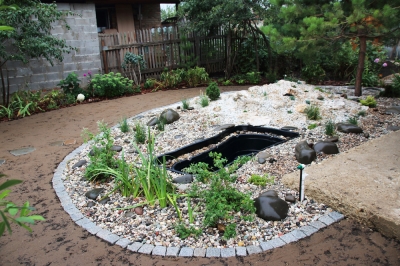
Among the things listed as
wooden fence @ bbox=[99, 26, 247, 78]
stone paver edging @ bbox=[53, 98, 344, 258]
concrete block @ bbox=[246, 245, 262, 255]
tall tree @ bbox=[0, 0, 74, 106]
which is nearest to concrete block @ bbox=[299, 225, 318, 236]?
stone paver edging @ bbox=[53, 98, 344, 258]

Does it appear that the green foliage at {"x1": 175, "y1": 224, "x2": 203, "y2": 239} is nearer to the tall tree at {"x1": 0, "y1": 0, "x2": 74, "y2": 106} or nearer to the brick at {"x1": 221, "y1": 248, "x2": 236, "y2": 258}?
the brick at {"x1": 221, "y1": 248, "x2": 236, "y2": 258}

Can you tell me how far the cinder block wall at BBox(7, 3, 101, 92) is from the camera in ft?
23.0

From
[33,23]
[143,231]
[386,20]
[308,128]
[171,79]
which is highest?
[33,23]

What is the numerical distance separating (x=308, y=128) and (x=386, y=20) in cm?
192

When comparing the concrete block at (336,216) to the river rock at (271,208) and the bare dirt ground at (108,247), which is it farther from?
the river rock at (271,208)

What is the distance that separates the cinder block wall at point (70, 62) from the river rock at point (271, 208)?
6.36 m

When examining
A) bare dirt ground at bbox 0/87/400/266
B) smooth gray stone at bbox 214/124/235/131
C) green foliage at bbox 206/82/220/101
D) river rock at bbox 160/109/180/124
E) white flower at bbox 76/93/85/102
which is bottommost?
bare dirt ground at bbox 0/87/400/266

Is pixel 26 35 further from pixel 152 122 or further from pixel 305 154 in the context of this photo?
pixel 305 154

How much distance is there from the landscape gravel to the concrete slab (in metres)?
0.11

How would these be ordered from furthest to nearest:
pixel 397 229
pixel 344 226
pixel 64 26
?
pixel 64 26
pixel 344 226
pixel 397 229

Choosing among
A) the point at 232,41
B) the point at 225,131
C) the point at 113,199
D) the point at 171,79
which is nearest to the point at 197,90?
the point at 171,79

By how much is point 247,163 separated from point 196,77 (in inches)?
198

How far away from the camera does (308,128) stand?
4.48 metres

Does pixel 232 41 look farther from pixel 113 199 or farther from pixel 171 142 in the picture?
pixel 113 199
